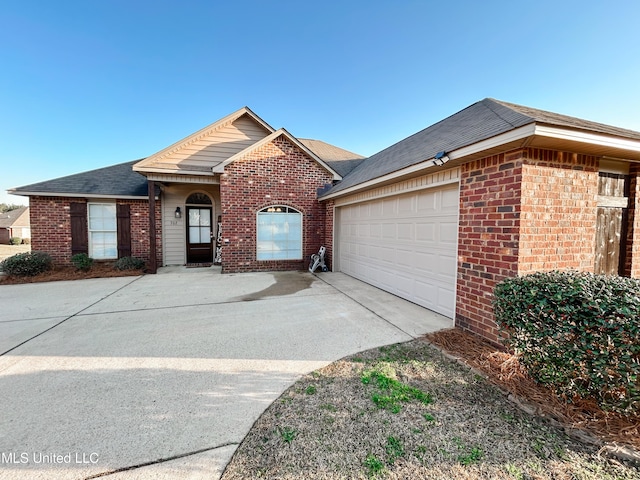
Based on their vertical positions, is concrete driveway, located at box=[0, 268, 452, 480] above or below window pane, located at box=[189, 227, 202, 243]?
below

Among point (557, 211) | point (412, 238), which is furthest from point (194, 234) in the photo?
point (557, 211)

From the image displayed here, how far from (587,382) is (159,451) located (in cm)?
338

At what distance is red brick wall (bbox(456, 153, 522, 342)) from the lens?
3.31 meters

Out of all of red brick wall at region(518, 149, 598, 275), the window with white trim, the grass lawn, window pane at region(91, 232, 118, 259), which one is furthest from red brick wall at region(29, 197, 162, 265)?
red brick wall at region(518, 149, 598, 275)

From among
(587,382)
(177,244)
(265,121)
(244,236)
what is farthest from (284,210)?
(587,382)

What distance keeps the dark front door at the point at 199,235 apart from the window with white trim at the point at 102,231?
2.48 m

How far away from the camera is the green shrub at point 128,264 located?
29.4 ft

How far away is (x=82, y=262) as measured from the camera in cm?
874

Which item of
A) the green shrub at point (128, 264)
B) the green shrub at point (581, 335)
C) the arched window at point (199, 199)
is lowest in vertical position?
the green shrub at point (128, 264)

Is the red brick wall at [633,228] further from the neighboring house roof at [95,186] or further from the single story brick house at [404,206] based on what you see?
the neighboring house roof at [95,186]

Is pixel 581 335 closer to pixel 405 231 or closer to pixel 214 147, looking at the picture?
pixel 405 231

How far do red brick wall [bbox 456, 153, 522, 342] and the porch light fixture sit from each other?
13.3 inches

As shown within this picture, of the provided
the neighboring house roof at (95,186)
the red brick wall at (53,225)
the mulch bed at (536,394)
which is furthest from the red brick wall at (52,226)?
the mulch bed at (536,394)

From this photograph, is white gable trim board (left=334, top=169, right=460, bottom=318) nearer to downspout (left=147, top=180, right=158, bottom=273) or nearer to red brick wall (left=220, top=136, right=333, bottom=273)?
red brick wall (left=220, top=136, right=333, bottom=273)
